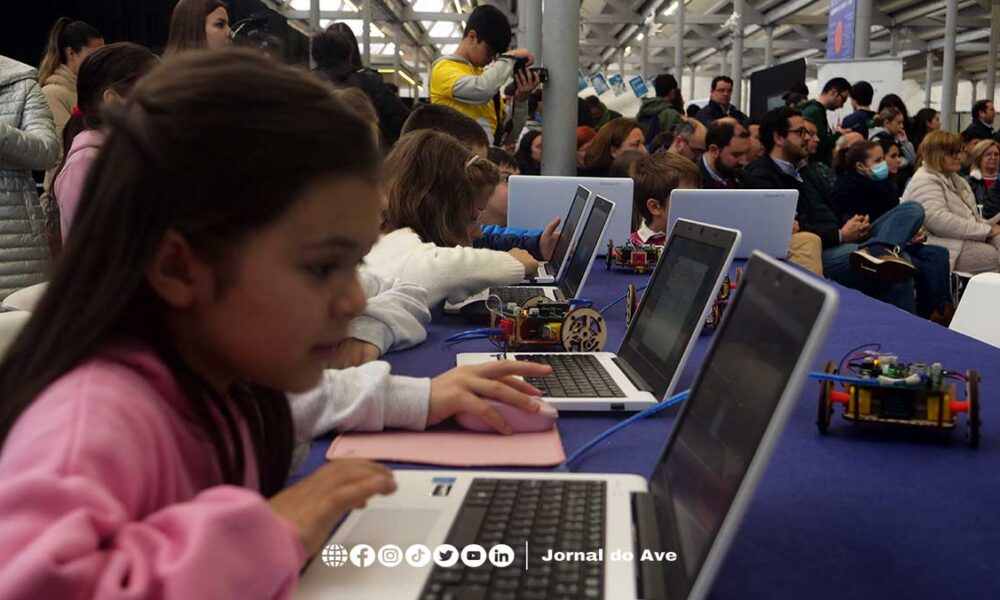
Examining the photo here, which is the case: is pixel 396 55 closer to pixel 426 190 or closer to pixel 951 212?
pixel 951 212

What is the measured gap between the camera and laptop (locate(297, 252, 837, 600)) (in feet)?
2.26

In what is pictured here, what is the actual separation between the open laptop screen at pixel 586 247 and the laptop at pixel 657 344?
608 millimetres

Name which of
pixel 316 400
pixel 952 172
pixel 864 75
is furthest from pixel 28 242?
pixel 864 75

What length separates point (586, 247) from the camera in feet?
7.67

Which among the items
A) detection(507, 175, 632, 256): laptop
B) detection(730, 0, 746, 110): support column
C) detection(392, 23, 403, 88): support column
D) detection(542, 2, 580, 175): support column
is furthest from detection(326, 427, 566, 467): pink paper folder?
detection(392, 23, 403, 88): support column

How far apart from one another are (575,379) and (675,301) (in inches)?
7.9

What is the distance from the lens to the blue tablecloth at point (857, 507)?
0.80 metres

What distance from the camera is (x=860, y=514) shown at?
94 cm

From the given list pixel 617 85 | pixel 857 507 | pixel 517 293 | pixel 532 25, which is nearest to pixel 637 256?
pixel 517 293

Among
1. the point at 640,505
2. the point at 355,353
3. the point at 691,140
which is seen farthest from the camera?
the point at 691,140

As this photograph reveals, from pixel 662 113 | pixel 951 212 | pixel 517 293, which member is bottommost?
pixel 951 212

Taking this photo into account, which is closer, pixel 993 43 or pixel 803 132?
pixel 803 132

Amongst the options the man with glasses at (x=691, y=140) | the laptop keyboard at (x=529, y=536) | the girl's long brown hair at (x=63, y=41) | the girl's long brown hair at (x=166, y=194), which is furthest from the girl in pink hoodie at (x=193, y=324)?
the man with glasses at (x=691, y=140)

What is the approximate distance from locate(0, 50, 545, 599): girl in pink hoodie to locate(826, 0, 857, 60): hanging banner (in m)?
9.87
